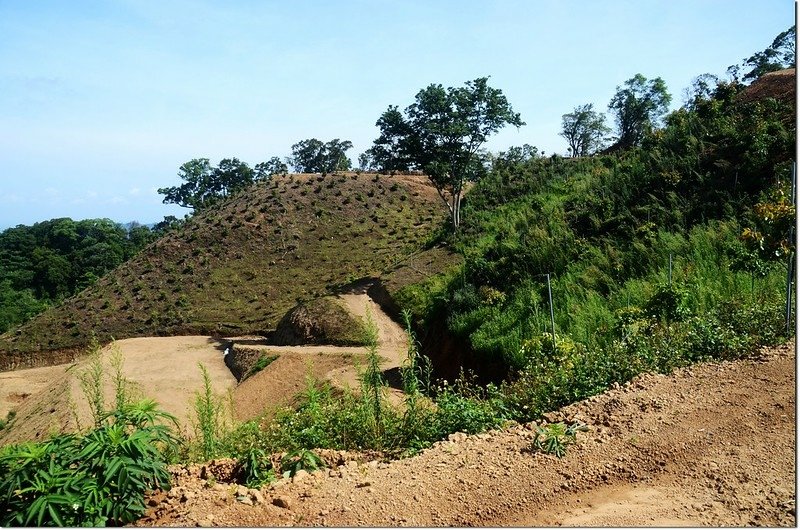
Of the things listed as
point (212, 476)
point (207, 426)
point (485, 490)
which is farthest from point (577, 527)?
point (207, 426)

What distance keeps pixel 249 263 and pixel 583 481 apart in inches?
1213

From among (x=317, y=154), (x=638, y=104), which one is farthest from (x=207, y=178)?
(x=638, y=104)

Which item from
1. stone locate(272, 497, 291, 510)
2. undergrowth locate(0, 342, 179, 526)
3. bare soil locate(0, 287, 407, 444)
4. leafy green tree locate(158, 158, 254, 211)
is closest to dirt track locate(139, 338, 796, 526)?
stone locate(272, 497, 291, 510)

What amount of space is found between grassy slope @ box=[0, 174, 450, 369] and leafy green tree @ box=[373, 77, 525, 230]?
15.3ft

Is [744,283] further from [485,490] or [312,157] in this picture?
[312,157]

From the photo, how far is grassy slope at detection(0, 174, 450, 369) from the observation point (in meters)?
28.4

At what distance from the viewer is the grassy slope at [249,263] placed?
93.2 feet

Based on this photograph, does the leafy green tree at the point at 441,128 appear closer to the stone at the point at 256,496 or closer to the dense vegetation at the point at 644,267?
the dense vegetation at the point at 644,267

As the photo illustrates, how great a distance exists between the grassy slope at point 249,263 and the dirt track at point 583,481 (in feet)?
65.8

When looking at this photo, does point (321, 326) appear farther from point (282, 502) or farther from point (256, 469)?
point (282, 502)

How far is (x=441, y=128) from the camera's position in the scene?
22.5 metres

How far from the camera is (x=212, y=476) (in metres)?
4.34

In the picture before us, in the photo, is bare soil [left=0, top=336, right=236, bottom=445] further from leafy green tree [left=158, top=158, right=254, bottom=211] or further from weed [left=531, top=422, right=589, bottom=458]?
leafy green tree [left=158, top=158, right=254, bottom=211]

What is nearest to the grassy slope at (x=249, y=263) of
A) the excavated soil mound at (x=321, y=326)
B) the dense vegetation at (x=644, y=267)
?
the excavated soil mound at (x=321, y=326)
